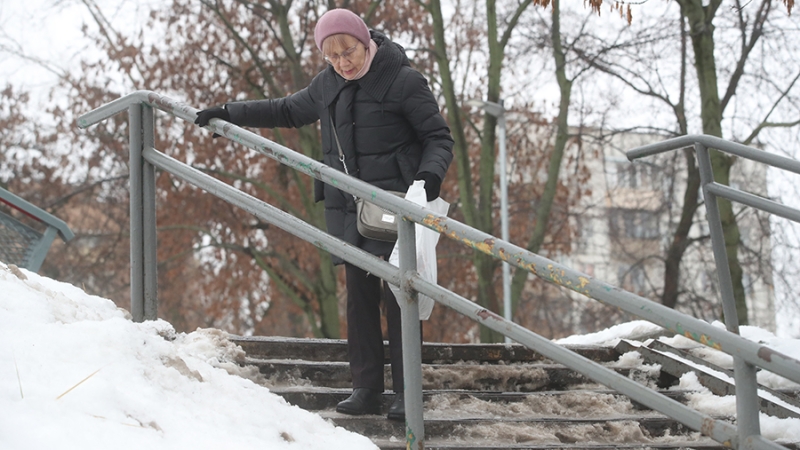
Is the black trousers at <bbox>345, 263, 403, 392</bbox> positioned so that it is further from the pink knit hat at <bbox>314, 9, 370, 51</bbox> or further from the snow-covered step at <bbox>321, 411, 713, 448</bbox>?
the pink knit hat at <bbox>314, 9, 370, 51</bbox>

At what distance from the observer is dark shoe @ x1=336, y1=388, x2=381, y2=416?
3.63 m

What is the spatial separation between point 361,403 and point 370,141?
106 centimetres

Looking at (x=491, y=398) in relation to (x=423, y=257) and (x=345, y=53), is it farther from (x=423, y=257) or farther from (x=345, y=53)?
(x=345, y=53)

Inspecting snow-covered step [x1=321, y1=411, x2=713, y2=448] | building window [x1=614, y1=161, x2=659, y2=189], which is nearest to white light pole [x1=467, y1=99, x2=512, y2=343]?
building window [x1=614, y1=161, x2=659, y2=189]

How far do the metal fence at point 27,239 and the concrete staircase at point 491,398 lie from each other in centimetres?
193

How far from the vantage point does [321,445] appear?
122 inches

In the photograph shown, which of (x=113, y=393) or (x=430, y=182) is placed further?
(x=430, y=182)

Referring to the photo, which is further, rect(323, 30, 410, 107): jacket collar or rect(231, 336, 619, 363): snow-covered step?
rect(231, 336, 619, 363): snow-covered step

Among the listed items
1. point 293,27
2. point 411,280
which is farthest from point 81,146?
point 411,280

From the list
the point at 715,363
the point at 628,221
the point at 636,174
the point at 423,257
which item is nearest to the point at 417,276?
the point at 423,257

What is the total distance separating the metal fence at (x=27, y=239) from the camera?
5.52 m

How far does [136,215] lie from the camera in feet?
12.9

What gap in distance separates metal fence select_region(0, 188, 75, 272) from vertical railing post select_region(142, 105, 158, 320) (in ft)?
5.77

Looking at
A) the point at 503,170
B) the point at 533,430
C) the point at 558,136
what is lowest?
the point at 533,430
